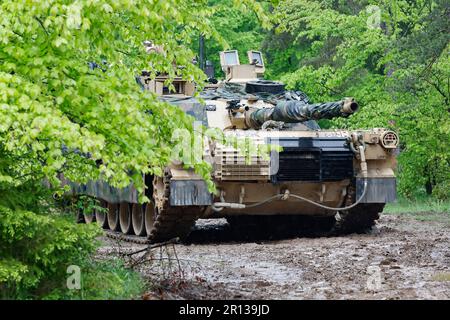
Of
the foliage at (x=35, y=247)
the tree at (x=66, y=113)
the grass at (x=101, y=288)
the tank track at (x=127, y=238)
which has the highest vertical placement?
the tree at (x=66, y=113)

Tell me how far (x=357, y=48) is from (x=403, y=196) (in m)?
3.94

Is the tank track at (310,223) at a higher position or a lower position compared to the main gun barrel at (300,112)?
lower

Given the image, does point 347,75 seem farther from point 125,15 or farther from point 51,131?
point 51,131

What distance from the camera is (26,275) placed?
8.77 m

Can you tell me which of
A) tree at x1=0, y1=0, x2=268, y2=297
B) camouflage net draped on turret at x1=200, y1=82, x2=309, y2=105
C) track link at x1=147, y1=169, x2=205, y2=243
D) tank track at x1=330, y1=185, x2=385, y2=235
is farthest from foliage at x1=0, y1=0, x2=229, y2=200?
camouflage net draped on turret at x1=200, y1=82, x2=309, y2=105

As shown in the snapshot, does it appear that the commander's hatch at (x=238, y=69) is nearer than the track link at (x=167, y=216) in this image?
No

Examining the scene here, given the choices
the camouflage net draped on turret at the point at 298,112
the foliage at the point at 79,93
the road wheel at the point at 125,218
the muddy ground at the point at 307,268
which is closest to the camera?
the foliage at the point at 79,93

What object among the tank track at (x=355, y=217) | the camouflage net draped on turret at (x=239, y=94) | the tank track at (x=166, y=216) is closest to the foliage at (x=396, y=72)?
the camouflage net draped on turret at (x=239, y=94)

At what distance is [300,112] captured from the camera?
14.9 m

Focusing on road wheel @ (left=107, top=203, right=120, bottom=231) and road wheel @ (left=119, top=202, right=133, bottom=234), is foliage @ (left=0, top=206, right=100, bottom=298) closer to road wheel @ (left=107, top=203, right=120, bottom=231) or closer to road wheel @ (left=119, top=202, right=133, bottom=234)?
road wheel @ (left=119, top=202, right=133, bottom=234)

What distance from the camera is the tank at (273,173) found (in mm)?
15414

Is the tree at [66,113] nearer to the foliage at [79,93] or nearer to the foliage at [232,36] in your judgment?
the foliage at [79,93]

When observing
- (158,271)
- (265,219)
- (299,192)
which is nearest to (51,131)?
(158,271)

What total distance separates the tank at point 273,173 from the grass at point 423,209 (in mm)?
3923
